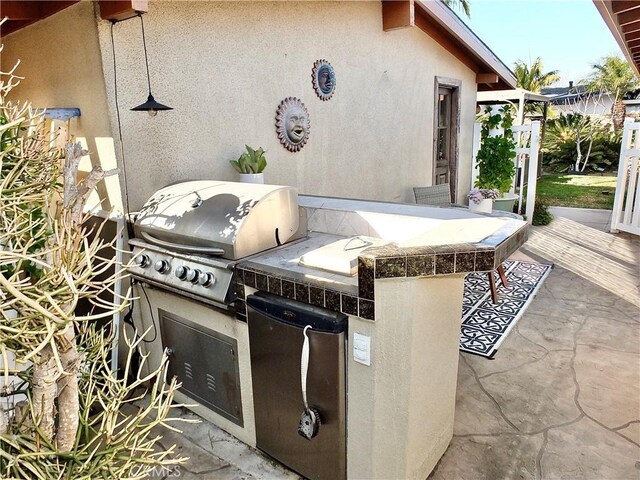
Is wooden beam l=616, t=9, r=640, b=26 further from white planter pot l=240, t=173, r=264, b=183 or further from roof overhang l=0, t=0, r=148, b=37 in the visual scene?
roof overhang l=0, t=0, r=148, b=37

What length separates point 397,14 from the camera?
18.3ft

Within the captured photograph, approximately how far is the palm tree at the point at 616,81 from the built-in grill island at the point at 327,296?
851 inches

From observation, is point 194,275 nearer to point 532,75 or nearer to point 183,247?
point 183,247

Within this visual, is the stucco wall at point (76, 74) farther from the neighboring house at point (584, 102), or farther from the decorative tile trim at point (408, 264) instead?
the neighboring house at point (584, 102)

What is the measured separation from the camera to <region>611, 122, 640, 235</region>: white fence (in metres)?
7.45

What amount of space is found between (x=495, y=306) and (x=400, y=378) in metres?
3.43

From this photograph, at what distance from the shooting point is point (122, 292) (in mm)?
3549

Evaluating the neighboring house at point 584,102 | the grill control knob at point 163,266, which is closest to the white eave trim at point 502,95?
the grill control knob at point 163,266

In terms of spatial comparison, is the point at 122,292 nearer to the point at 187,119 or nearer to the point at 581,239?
the point at 187,119

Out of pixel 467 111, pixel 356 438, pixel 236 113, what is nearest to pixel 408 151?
pixel 467 111

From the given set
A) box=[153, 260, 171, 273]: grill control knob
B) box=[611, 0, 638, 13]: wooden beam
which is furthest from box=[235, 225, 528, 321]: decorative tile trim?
box=[611, 0, 638, 13]: wooden beam

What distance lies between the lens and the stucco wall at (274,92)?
341 cm

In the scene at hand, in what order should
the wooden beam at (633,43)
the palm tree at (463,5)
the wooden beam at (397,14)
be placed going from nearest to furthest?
the wooden beam at (397,14) → the wooden beam at (633,43) → the palm tree at (463,5)

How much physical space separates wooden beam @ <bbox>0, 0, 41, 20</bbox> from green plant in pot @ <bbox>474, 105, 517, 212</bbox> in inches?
291
